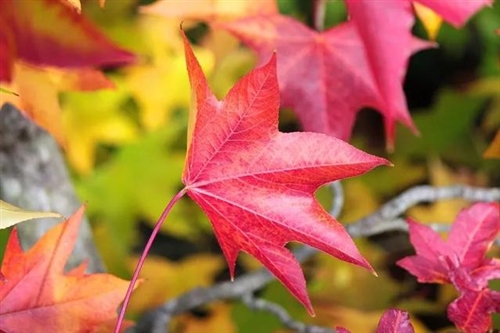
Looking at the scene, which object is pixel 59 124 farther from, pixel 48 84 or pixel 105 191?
pixel 105 191

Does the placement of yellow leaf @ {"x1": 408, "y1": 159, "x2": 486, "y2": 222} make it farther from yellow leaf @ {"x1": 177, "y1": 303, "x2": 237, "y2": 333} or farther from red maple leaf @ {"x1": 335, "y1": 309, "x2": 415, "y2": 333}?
red maple leaf @ {"x1": 335, "y1": 309, "x2": 415, "y2": 333}

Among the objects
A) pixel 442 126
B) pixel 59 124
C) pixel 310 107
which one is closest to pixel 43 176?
pixel 59 124

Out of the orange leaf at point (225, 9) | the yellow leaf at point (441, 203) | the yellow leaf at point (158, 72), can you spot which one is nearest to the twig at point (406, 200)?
the orange leaf at point (225, 9)

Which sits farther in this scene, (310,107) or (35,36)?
(310,107)

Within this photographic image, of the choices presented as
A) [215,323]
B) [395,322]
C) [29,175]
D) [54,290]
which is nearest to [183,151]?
[215,323]

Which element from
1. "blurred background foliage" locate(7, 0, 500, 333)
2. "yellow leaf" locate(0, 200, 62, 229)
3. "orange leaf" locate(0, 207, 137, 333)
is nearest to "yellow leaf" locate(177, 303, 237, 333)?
"blurred background foliage" locate(7, 0, 500, 333)

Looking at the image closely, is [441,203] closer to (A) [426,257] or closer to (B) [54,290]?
(A) [426,257]
